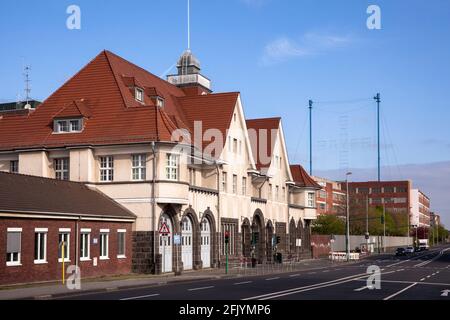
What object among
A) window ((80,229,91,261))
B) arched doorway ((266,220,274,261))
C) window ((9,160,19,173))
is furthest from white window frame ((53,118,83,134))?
arched doorway ((266,220,274,261))

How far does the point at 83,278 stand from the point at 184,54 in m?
36.0

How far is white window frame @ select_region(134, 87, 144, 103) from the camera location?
49378 millimetres

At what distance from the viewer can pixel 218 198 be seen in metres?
53.0

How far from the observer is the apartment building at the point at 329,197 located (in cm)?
15688

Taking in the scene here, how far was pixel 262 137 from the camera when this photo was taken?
68250 millimetres

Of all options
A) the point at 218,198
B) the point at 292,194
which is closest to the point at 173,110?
the point at 218,198

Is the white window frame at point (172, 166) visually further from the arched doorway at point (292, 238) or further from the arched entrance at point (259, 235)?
the arched doorway at point (292, 238)

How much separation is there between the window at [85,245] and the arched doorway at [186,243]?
9656mm

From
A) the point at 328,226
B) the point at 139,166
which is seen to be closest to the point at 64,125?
the point at 139,166

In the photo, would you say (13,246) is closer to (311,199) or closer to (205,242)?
(205,242)

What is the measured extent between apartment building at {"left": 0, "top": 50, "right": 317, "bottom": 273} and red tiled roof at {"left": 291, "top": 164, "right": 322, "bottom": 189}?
17.4 metres

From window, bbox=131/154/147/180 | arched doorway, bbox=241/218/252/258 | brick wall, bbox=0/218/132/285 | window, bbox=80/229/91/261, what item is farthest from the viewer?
arched doorway, bbox=241/218/252/258

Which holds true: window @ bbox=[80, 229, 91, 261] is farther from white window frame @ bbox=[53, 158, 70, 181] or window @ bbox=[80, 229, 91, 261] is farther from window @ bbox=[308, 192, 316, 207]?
window @ bbox=[308, 192, 316, 207]

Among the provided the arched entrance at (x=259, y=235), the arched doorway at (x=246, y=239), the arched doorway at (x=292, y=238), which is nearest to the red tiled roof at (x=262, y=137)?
the arched entrance at (x=259, y=235)
